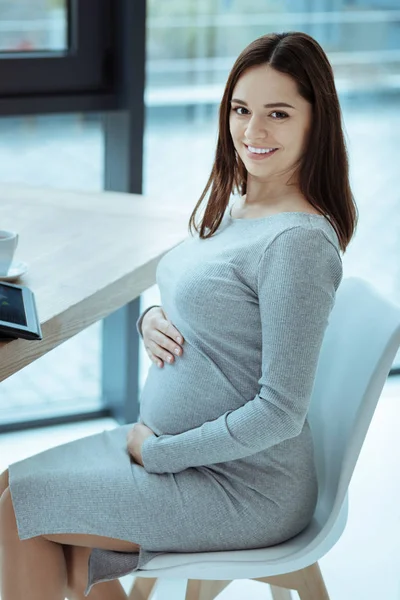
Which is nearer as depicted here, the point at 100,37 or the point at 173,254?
the point at 173,254

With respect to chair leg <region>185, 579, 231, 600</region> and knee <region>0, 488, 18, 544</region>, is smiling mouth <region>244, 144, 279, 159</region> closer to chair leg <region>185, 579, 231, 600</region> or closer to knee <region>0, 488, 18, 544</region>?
knee <region>0, 488, 18, 544</region>

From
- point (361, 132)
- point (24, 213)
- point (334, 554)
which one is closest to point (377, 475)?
point (334, 554)

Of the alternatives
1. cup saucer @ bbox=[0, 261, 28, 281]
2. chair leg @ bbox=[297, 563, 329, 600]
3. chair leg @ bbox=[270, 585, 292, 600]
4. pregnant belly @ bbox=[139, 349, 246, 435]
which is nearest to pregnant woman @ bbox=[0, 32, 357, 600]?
pregnant belly @ bbox=[139, 349, 246, 435]

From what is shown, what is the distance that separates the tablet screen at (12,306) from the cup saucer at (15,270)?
0.08 m

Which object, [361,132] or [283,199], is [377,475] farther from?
[283,199]

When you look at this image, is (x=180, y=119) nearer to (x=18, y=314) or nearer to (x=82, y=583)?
(x=18, y=314)

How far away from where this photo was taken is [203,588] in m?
1.66

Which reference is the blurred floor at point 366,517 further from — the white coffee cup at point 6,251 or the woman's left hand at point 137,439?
the white coffee cup at point 6,251

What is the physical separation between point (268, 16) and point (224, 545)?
167 cm

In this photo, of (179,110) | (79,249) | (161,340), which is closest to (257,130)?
(161,340)

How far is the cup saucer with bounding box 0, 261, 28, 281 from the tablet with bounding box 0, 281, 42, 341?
6cm

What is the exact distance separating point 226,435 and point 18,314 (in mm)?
345

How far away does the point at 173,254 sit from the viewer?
158 centimetres

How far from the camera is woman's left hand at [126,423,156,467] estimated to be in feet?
4.66
